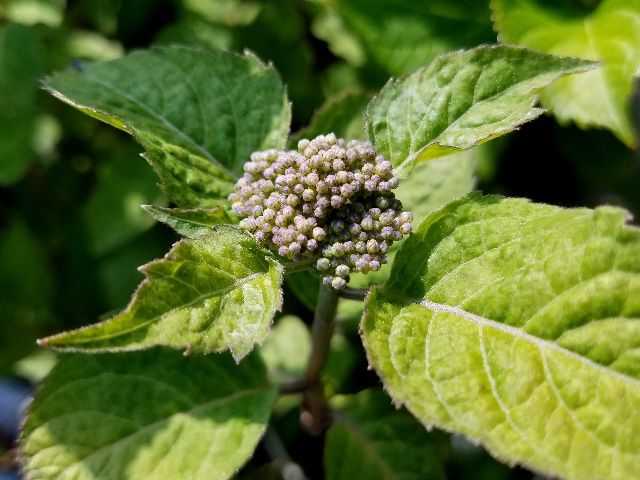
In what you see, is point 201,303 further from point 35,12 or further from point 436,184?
point 35,12

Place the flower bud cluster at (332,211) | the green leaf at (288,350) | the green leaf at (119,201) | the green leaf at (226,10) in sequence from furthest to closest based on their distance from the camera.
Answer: the green leaf at (226,10) < the green leaf at (119,201) < the green leaf at (288,350) < the flower bud cluster at (332,211)

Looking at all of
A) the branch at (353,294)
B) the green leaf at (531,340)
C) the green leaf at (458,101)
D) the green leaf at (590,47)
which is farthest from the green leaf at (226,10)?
the green leaf at (531,340)

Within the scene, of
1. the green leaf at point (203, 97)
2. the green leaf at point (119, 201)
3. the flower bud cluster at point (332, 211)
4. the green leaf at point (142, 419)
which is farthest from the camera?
the green leaf at point (119, 201)

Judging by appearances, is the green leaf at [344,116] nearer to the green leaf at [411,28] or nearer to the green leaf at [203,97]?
the green leaf at [203,97]

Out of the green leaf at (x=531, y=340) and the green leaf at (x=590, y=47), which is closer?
the green leaf at (x=531, y=340)

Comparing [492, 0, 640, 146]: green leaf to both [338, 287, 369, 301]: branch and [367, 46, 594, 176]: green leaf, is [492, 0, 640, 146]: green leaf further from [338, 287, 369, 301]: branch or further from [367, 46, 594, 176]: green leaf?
[338, 287, 369, 301]: branch

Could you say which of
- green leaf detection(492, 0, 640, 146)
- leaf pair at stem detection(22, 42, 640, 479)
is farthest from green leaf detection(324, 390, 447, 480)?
green leaf detection(492, 0, 640, 146)

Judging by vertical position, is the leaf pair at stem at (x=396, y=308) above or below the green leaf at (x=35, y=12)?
above
